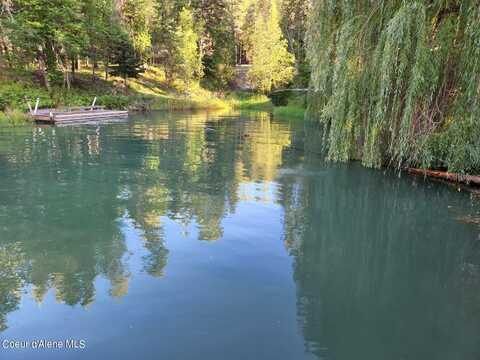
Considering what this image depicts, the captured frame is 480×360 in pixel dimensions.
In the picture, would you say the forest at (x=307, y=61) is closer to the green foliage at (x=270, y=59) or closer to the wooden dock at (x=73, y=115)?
the green foliage at (x=270, y=59)

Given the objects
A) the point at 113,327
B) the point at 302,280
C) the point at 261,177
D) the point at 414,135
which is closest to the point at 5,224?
the point at 113,327

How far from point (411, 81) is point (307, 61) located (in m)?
22.2

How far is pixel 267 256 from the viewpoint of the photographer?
7.48 m

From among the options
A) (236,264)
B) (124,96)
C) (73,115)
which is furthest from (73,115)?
(236,264)

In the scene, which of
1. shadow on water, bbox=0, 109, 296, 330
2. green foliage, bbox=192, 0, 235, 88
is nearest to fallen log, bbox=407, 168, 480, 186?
shadow on water, bbox=0, 109, 296, 330

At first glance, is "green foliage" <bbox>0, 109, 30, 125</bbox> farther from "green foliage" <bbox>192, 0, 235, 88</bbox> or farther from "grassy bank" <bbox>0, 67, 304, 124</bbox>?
"green foliage" <bbox>192, 0, 235, 88</bbox>

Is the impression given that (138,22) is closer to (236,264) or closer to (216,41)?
(216,41)

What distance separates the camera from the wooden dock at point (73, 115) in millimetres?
25953

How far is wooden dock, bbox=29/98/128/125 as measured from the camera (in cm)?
2595

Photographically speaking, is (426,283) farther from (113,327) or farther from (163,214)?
(163,214)

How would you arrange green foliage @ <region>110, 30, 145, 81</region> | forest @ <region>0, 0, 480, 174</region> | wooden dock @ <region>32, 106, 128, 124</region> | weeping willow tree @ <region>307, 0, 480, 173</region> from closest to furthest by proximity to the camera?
1. weeping willow tree @ <region>307, 0, 480, 173</region>
2. forest @ <region>0, 0, 480, 174</region>
3. wooden dock @ <region>32, 106, 128, 124</region>
4. green foliage @ <region>110, 30, 145, 81</region>

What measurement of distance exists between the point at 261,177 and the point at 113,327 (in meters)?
8.83

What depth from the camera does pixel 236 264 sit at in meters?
7.11

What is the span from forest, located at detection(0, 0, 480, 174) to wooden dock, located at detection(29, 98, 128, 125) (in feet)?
7.85
